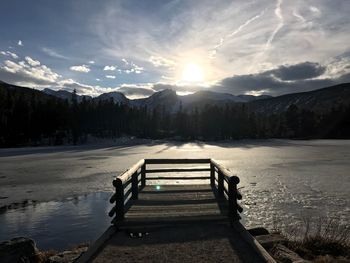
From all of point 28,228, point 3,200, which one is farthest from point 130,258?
point 3,200

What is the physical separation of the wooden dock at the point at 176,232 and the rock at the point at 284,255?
0.81 m

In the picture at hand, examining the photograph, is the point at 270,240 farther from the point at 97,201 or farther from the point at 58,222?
the point at 97,201

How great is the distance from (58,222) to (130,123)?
410 feet

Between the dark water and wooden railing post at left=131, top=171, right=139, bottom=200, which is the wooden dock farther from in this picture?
the dark water

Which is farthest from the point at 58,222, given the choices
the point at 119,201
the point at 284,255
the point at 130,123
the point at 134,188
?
the point at 130,123

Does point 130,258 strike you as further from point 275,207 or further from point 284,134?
point 284,134

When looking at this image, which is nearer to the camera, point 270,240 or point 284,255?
point 284,255

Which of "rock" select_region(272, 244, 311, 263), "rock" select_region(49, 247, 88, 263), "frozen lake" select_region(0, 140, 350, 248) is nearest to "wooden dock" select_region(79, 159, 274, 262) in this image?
"rock" select_region(272, 244, 311, 263)

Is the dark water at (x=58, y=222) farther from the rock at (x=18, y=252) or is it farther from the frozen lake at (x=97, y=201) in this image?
the rock at (x=18, y=252)

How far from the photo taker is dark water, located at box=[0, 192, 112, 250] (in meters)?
11.8

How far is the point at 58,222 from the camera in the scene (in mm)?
13820

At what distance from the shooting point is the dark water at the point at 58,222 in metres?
11.8

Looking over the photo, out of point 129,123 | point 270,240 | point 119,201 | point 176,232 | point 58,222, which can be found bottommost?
point 58,222

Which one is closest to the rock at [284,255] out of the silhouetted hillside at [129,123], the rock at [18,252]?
the rock at [18,252]
